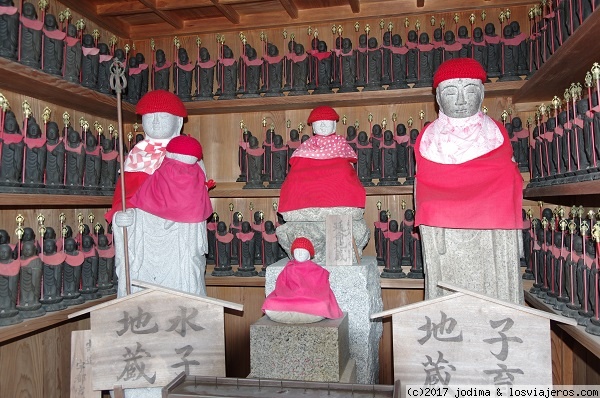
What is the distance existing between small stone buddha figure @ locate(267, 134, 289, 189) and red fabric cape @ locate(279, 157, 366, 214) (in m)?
0.37

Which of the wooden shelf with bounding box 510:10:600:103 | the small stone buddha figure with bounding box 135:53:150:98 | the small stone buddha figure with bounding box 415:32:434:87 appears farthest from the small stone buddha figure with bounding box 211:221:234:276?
the wooden shelf with bounding box 510:10:600:103

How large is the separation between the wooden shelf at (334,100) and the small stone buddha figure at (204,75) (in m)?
0.09

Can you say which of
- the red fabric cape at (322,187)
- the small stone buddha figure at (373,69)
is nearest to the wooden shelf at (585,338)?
the red fabric cape at (322,187)

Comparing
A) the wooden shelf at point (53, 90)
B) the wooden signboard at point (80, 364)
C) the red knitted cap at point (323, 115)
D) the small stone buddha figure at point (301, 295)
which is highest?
the wooden shelf at point (53, 90)

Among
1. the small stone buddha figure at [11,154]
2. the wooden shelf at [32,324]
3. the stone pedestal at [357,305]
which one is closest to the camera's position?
the wooden shelf at [32,324]

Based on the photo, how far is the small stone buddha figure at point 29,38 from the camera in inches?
87.3

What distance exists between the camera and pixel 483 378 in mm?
1459

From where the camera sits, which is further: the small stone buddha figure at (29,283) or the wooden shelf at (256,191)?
the wooden shelf at (256,191)

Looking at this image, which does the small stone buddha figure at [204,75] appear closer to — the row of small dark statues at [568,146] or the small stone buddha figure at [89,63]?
the small stone buddha figure at [89,63]

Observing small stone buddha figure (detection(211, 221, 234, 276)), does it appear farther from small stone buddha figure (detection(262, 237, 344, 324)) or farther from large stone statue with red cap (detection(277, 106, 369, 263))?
small stone buddha figure (detection(262, 237, 344, 324))

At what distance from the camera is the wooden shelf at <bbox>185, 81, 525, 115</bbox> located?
278cm

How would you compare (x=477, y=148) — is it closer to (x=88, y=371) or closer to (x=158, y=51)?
(x=88, y=371)

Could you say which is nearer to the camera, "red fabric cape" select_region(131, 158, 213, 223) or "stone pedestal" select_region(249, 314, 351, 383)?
"stone pedestal" select_region(249, 314, 351, 383)

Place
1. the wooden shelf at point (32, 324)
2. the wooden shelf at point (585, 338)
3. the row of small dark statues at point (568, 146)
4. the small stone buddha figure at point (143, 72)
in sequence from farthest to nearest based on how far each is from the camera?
the small stone buddha figure at point (143, 72)
the wooden shelf at point (32, 324)
the row of small dark statues at point (568, 146)
the wooden shelf at point (585, 338)
